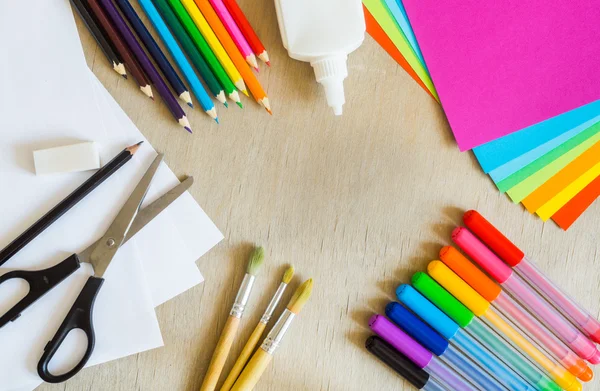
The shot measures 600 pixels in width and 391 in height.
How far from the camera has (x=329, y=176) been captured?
61 cm

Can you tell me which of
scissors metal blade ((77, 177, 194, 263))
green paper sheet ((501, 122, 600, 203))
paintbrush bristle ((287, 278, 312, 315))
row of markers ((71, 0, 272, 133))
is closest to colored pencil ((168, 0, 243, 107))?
row of markers ((71, 0, 272, 133))

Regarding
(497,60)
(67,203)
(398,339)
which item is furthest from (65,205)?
(497,60)

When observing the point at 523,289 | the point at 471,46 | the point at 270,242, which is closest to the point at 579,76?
the point at 471,46

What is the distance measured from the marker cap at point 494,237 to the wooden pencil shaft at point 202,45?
0.29 m

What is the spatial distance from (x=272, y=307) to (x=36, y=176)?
27 centimetres

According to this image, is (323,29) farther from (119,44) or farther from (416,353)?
(416,353)

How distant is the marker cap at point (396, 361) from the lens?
59 centimetres

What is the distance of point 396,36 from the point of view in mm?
610

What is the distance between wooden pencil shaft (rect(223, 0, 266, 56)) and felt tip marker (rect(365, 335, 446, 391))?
330 mm

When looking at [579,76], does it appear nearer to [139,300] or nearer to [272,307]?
[272,307]

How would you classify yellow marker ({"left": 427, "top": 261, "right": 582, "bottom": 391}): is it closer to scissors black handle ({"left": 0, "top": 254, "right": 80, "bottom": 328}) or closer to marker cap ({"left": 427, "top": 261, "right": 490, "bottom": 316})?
marker cap ({"left": 427, "top": 261, "right": 490, "bottom": 316})

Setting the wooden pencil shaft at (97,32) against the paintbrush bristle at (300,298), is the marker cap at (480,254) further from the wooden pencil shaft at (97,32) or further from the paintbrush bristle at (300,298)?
the wooden pencil shaft at (97,32)

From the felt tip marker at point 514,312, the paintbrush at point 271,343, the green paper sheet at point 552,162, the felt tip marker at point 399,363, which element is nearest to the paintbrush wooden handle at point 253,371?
the paintbrush at point 271,343

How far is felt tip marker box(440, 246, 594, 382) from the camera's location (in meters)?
0.61
